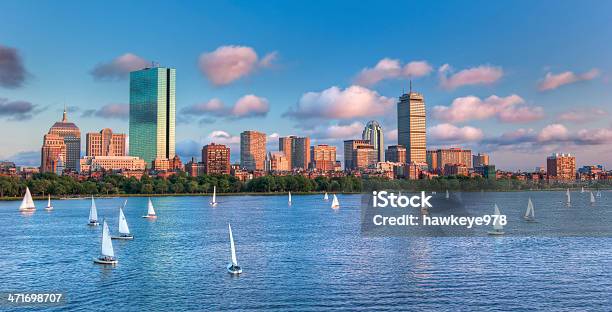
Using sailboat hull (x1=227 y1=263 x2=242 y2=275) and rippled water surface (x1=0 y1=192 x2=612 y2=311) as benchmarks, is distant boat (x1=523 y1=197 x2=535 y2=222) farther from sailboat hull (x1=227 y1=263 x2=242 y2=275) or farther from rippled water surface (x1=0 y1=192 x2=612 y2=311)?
sailboat hull (x1=227 y1=263 x2=242 y2=275)

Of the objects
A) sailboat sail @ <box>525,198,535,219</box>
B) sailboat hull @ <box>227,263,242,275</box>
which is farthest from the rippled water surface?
sailboat sail @ <box>525,198,535,219</box>

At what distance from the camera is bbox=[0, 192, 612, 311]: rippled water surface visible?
50719 millimetres

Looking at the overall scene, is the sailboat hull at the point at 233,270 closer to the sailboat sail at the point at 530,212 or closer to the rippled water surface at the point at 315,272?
the rippled water surface at the point at 315,272

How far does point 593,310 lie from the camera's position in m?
48.1

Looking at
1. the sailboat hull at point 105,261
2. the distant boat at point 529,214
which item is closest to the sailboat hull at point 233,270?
the sailboat hull at point 105,261

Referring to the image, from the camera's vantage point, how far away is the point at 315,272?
62938mm

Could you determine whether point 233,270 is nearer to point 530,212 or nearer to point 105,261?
point 105,261

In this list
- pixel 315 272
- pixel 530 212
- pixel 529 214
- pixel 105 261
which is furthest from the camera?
pixel 530 212

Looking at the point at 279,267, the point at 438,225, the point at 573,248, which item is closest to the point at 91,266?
the point at 279,267

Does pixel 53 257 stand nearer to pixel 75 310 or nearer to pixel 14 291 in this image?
pixel 14 291

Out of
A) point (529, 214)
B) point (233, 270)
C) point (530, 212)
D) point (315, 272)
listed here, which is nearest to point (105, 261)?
point (233, 270)

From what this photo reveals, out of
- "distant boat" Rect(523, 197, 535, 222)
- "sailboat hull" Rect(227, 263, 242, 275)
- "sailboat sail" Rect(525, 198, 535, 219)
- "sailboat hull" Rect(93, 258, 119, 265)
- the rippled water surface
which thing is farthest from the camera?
"sailboat sail" Rect(525, 198, 535, 219)

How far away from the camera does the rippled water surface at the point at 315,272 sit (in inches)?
1997

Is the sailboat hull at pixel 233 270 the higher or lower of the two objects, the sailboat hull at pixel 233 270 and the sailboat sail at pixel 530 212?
the lower
